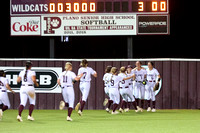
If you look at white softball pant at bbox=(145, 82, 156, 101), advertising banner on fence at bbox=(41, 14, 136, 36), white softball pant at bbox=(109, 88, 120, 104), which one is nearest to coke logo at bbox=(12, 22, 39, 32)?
advertising banner on fence at bbox=(41, 14, 136, 36)

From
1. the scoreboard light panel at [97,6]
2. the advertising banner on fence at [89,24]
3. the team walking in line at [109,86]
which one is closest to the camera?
the team walking in line at [109,86]

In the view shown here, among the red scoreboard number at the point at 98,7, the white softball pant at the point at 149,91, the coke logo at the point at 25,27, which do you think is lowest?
the white softball pant at the point at 149,91

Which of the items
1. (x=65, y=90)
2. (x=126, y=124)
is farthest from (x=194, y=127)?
(x=65, y=90)

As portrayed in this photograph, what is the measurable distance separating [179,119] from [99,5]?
8612mm

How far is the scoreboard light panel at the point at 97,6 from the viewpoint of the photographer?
24016 millimetres

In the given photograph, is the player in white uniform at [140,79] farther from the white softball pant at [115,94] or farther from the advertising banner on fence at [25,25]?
the advertising banner on fence at [25,25]

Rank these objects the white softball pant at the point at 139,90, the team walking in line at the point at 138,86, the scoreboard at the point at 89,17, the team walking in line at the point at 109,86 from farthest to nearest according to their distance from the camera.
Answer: the scoreboard at the point at 89,17, the white softball pant at the point at 139,90, the team walking in line at the point at 138,86, the team walking in line at the point at 109,86

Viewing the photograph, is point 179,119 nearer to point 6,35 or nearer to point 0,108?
point 0,108

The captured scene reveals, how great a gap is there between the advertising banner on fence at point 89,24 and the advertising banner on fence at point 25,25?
1.11 ft

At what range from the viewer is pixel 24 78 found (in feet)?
54.2

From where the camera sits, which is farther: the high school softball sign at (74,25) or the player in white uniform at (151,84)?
the high school softball sign at (74,25)

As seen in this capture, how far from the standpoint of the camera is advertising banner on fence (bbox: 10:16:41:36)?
2453 centimetres

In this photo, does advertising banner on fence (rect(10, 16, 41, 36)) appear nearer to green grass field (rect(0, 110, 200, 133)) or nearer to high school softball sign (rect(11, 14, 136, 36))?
high school softball sign (rect(11, 14, 136, 36))

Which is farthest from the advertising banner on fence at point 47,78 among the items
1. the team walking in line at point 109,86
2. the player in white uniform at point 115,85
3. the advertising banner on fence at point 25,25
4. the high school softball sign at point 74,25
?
the player in white uniform at point 115,85
